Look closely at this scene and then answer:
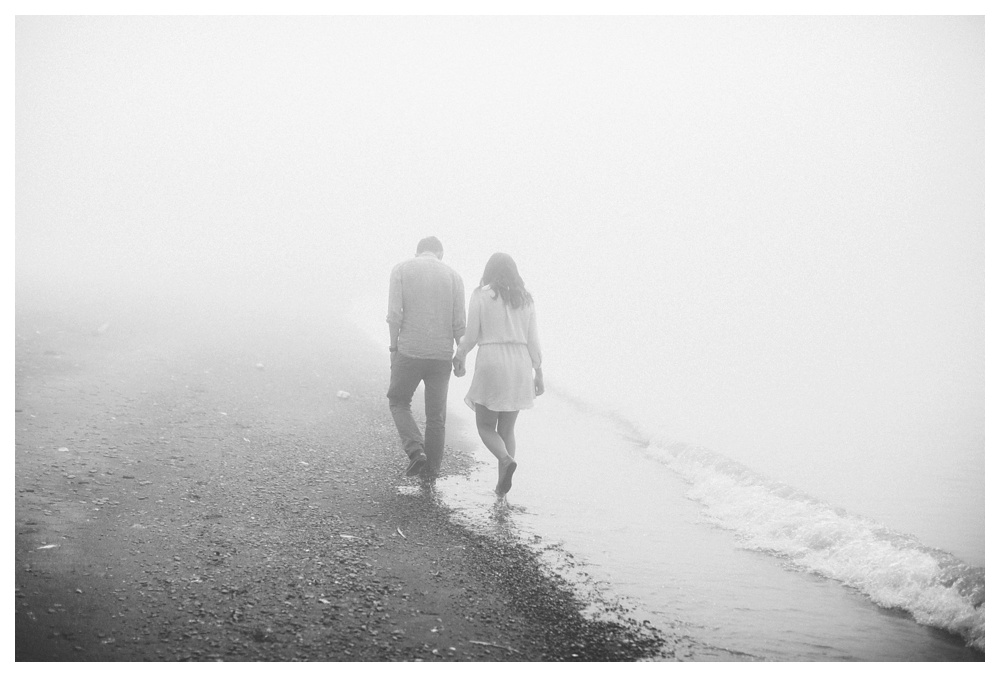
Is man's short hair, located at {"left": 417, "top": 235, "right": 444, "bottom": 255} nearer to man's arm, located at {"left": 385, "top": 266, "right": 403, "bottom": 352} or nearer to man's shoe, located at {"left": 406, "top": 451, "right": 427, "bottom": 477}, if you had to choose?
man's arm, located at {"left": 385, "top": 266, "right": 403, "bottom": 352}

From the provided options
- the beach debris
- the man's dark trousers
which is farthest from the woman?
the beach debris

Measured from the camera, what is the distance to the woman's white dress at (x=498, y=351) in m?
5.58

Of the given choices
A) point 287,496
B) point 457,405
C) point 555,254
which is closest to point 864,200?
point 555,254

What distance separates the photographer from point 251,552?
13.7ft

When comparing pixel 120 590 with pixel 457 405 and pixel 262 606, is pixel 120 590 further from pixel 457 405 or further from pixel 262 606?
pixel 457 405

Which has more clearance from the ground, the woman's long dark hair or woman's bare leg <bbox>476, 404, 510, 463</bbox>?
the woman's long dark hair

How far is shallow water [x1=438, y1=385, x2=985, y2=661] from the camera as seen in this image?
378 cm

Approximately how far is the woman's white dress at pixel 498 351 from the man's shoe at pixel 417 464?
0.91 m

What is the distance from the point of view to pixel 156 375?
35.0 ft

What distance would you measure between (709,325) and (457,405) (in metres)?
22.0

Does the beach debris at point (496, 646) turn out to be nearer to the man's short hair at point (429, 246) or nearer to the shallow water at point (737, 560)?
the shallow water at point (737, 560)

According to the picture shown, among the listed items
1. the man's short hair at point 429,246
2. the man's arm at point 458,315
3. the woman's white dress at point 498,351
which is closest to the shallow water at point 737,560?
the woman's white dress at point 498,351

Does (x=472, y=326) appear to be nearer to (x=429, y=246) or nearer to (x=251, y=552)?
(x=429, y=246)

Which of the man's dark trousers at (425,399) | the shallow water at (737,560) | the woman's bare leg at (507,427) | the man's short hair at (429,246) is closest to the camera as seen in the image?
the shallow water at (737,560)
